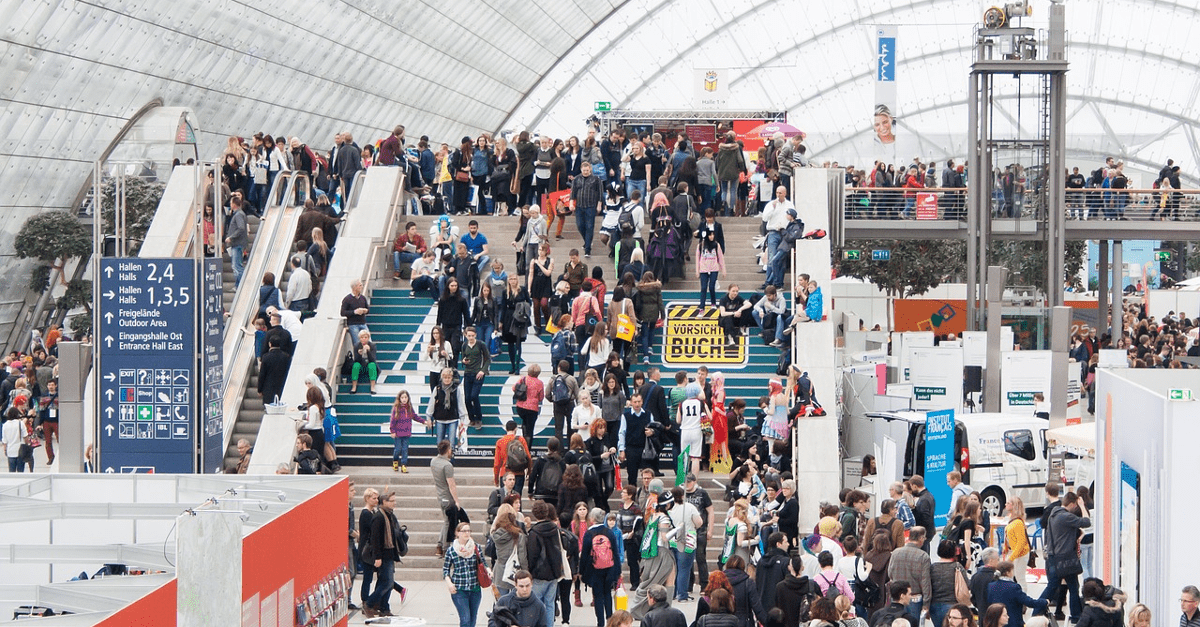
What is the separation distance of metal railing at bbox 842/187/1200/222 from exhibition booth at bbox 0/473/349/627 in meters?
28.3

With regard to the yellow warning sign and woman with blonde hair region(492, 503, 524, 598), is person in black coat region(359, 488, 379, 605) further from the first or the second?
the yellow warning sign

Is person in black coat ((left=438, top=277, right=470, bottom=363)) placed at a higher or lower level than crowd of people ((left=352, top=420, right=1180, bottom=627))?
higher

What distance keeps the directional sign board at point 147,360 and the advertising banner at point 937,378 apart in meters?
15.8

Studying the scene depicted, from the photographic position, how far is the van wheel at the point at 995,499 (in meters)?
21.4

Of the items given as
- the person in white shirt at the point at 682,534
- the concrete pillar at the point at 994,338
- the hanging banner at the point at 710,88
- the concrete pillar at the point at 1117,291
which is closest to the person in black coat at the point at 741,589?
the person in white shirt at the point at 682,534

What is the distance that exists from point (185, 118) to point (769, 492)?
91.1 ft

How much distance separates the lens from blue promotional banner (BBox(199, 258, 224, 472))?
15.8 meters

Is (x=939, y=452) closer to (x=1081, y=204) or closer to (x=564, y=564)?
(x=564, y=564)

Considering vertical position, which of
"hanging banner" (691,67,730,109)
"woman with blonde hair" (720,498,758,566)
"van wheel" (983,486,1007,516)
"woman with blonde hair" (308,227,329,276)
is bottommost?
"van wheel" (983,486,1007,516)

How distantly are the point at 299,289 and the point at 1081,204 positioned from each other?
2261 centimetres

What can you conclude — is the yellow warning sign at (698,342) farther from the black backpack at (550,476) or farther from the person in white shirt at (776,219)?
the black backpack at (550,476)

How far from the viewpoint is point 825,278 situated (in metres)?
22.5

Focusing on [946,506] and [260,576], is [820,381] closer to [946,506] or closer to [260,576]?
[946,506]

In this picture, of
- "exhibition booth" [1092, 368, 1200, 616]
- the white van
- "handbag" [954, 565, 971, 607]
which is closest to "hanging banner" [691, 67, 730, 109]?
the white van
